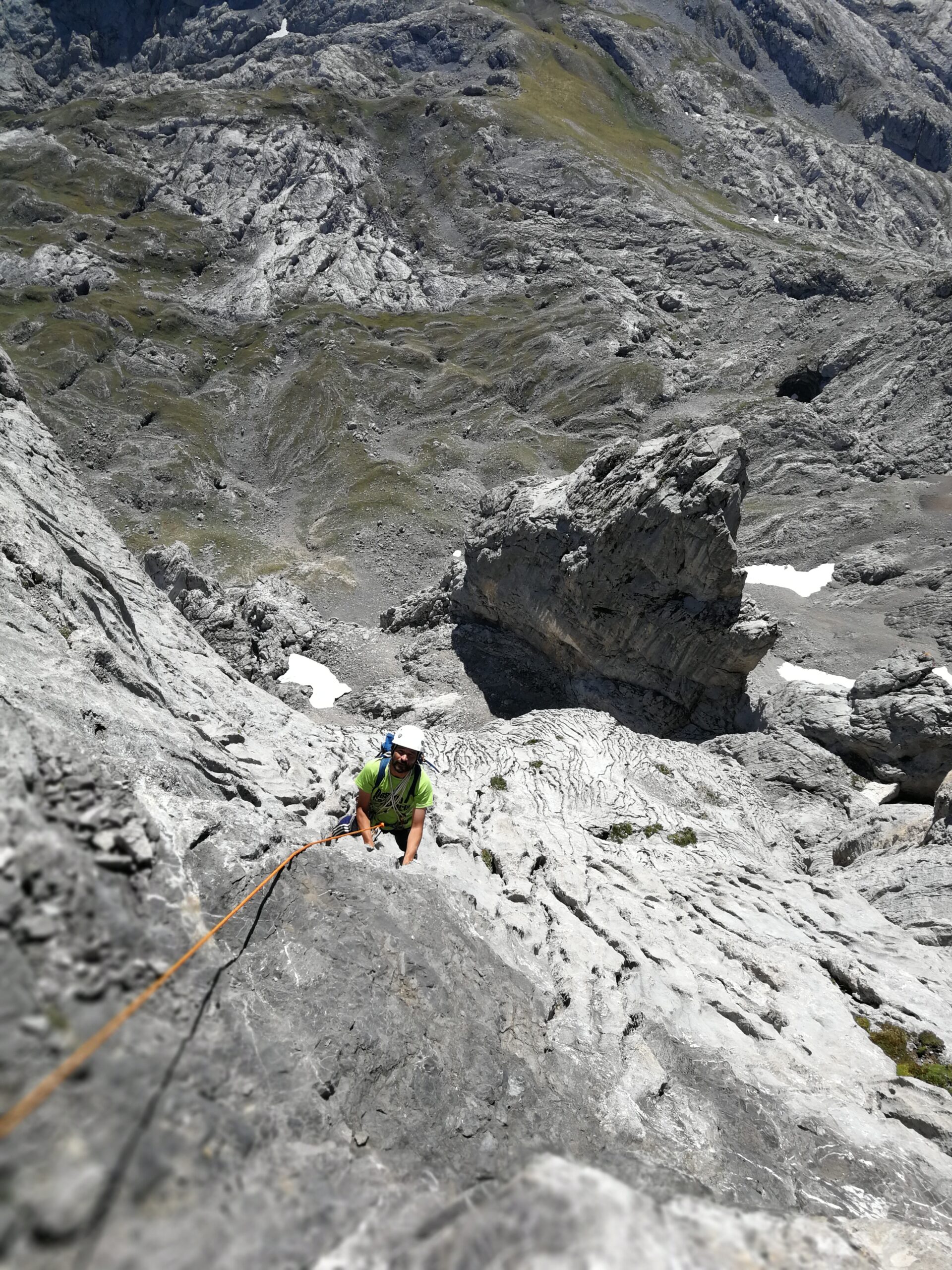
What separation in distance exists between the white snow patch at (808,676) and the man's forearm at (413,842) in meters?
37.3

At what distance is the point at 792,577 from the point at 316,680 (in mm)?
41475

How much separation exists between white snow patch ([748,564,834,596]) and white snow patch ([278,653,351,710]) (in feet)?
117

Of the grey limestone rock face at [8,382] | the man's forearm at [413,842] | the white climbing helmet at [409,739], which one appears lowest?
the grey limestone rock face at [8,382]

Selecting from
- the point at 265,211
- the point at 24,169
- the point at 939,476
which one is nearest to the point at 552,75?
the point at 265,211

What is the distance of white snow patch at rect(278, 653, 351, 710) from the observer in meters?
44.7

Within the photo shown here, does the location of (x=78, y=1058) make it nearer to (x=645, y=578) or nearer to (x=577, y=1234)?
(x=577, y=1234)

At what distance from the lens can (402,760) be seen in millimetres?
11086

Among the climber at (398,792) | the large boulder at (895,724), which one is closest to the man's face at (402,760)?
the climber at (398,792)

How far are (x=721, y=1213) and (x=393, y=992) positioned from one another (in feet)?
15.4

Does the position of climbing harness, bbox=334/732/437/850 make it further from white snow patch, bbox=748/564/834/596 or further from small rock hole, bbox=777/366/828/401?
small rock hole, bbox=777/366/828/401

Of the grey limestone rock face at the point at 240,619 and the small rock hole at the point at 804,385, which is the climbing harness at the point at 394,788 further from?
the small rock hole at the point at 804,385

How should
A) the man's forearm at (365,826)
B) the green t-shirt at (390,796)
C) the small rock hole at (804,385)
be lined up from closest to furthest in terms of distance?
1. the man's forearm at (365,826)
2. the green t-shirt at (390,796)
3. the small rock hole at (804,385)

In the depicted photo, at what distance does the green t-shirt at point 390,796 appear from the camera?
37.7ft

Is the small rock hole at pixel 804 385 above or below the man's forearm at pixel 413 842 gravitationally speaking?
above
